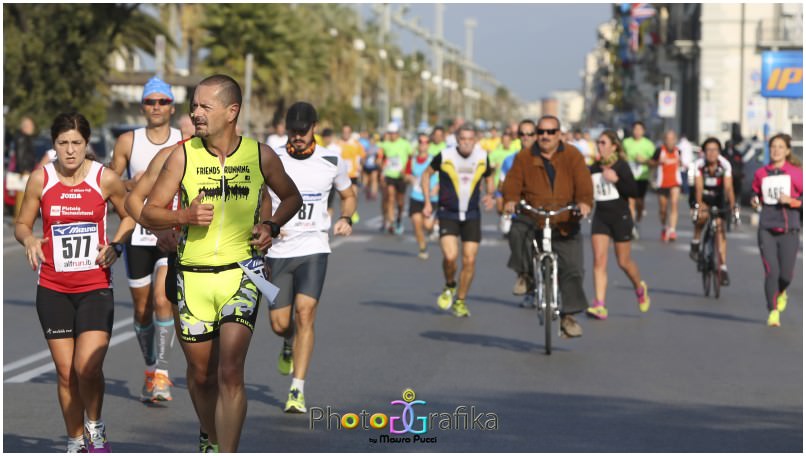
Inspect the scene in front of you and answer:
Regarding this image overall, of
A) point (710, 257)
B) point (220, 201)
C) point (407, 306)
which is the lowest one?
point (407, 306)

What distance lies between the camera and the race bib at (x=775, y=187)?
47.3 feet

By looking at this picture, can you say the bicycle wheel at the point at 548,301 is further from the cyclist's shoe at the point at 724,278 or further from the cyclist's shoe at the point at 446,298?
the cyclist's shoe at the point at 724,278

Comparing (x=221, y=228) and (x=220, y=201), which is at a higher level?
(x=220, y=201)

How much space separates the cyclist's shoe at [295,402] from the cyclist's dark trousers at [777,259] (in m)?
6.19

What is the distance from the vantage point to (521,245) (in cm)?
1345

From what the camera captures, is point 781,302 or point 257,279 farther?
point 781,302

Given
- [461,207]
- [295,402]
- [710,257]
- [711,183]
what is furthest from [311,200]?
[711,183]

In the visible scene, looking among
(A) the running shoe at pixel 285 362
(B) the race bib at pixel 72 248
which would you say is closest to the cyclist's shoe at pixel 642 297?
(A) the running shoe at pixel 285 362

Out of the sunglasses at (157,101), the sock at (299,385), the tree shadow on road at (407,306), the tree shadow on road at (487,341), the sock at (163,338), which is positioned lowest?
the tree shadow on road at (407,306)

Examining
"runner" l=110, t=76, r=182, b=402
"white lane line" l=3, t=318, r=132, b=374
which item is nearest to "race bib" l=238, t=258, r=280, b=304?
"runner" l=110, t=76, r=182, b=402

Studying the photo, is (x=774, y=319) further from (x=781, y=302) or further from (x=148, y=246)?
(x=148, y=246)

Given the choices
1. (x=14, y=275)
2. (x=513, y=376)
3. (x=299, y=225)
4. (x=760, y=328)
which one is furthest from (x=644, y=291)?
(x=14, y=275)

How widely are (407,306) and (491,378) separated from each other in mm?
4987

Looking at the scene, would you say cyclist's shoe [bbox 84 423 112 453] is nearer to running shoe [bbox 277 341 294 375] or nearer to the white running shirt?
the white running shirt
